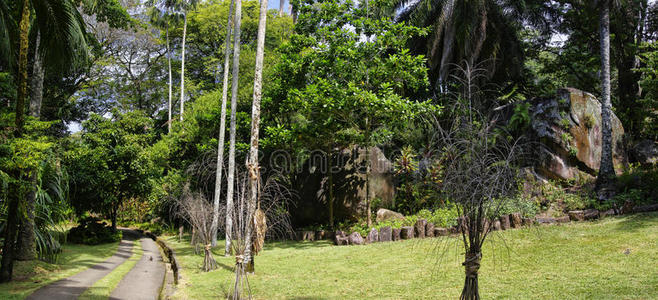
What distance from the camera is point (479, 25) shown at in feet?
54.4

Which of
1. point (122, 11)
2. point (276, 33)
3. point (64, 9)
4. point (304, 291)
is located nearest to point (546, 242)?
point (304, 291)

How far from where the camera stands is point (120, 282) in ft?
32.5

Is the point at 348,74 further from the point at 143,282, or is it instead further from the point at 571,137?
the point at 143,282

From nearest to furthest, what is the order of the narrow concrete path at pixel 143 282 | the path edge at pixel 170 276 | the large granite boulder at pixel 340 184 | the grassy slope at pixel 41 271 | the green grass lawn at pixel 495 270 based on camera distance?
the green grass lawn at pixel 495 270
the path edge at pixel 170 276
the grassy slope at pixel 41 271
the narrow concrete path at pixel 143 282
the large granite boulder at pixel 340 184

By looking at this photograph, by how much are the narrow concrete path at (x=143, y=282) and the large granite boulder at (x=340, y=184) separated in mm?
5062

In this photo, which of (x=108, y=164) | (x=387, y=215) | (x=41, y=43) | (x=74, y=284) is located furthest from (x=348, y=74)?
(x=108, y=164)

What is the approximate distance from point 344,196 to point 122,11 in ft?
33.3

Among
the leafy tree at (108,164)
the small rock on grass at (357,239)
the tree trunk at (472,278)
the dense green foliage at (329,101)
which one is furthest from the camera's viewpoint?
the leafy tree at (108,164)

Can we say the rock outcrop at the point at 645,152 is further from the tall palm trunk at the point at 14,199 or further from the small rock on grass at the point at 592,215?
the tall palm trunk at the point at 14,199

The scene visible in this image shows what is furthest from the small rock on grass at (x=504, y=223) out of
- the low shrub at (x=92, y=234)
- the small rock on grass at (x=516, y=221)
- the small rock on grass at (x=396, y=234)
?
the low shrub at (x=92, y=234)

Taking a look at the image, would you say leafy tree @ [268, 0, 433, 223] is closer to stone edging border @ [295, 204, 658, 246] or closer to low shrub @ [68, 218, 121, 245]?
stone edging border @ [295, 204, 658, 246]

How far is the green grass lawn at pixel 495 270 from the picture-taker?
6062mm

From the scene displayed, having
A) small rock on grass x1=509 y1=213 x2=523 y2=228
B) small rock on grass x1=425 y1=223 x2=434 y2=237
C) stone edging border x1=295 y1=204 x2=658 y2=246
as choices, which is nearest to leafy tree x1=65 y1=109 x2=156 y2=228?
stone edging border x1=295 y1=204 x2=658 y2=246

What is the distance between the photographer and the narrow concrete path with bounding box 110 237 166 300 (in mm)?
8641
